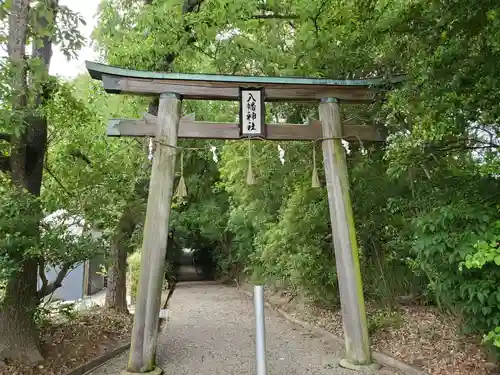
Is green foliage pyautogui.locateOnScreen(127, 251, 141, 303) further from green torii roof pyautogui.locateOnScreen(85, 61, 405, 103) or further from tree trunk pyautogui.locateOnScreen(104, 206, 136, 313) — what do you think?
green torii roof pyautogui.locateOnScreen(85, 61, 405, 103)

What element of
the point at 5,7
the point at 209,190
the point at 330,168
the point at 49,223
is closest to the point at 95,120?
the point at 49,223

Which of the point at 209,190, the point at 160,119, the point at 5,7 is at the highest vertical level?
the point at 209,190

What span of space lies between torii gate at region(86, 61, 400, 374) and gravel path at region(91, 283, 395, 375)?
63 centimetres

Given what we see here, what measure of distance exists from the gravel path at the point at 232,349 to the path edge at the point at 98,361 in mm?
107

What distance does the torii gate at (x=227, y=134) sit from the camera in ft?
19.9

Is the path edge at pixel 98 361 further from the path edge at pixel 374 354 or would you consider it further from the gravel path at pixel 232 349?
the path edge at pixel 374 354

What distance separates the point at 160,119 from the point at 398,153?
3616 mm

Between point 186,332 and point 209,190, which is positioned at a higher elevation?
point 209,190

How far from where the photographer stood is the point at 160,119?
654cm

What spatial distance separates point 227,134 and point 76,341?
4266 mm

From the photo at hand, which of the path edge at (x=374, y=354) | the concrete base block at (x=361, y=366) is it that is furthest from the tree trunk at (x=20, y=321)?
the path edge at (x=374, y=354)

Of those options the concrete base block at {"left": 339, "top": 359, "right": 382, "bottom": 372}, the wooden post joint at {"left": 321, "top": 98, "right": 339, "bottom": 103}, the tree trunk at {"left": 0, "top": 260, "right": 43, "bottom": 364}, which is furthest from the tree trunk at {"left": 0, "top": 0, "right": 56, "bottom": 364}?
the concrete base block at {"left": 339, "top": 359, "right": 382, "bottom": 372}

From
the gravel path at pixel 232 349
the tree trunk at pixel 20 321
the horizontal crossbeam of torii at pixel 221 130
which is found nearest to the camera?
the tree trunk at pixel 20 321

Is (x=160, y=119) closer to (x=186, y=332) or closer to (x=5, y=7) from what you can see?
(x=5, y=7)
